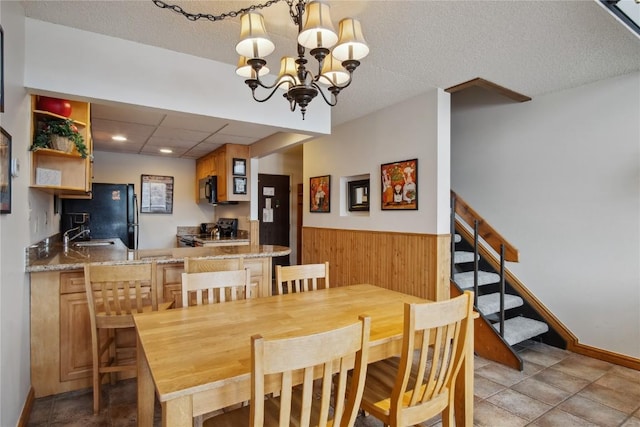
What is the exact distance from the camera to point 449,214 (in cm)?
330

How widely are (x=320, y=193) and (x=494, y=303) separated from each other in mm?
2511

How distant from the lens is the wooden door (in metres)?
6.27

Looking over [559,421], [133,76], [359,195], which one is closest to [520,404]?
[559,421]

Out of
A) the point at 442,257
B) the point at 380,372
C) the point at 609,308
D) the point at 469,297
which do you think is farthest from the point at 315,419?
the point at 609,308

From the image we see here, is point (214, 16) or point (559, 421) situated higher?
point (214, 16)

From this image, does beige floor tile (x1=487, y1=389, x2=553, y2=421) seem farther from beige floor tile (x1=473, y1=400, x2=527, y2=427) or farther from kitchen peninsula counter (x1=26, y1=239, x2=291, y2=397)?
kitchen peninsula counter (x1=26, y1=239, x2=291, y2=397)

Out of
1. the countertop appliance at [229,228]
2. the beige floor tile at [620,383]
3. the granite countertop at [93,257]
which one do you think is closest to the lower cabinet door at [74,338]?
the granite countertop at [93,257]

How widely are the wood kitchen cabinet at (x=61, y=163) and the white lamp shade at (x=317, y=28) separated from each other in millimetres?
1900

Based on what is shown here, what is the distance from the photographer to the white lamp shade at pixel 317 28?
1.53 m

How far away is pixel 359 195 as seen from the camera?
4281 millimetres

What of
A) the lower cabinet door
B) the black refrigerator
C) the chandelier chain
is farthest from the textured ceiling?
the black refrigerator

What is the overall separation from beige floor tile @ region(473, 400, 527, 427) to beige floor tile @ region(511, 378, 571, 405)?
0.37m

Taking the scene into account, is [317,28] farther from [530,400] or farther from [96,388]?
[530,400]

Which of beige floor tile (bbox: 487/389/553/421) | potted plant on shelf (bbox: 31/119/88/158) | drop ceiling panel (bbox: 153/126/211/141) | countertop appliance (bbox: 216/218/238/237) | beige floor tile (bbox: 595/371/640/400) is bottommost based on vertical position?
beige floor tile (bbox: 595/371/640/400)
